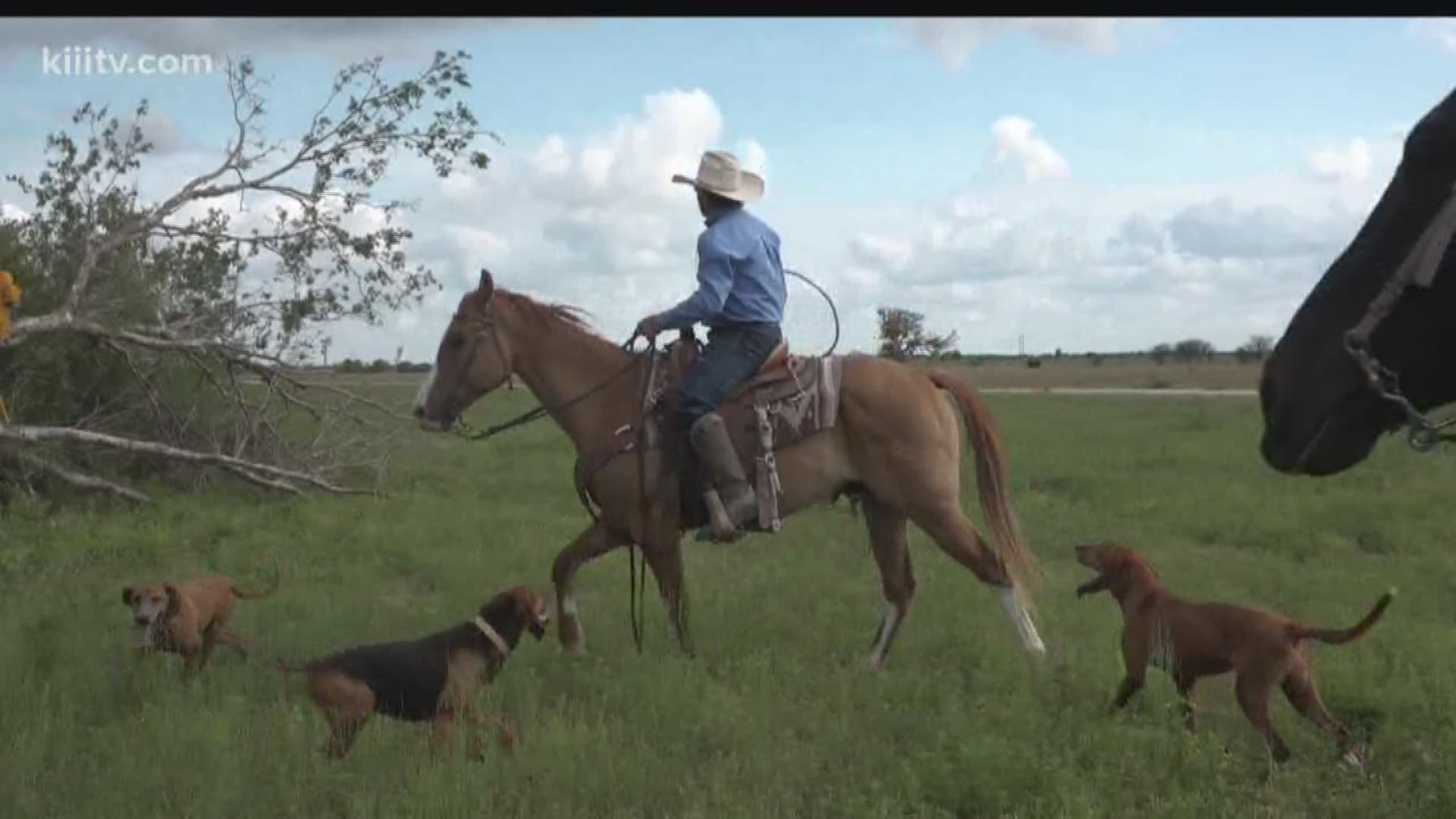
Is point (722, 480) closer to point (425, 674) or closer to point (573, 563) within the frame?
point (573, 563)

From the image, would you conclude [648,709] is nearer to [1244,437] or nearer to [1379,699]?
[1379,699]

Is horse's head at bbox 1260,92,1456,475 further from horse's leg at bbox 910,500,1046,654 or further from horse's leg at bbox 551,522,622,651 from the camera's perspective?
horse's leg at bbox 551,522,622,651

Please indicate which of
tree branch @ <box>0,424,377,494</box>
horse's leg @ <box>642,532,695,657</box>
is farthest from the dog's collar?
tree branch @ <box>0,424,377,494</box>

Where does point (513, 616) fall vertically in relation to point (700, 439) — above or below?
below

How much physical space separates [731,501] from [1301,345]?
459cm

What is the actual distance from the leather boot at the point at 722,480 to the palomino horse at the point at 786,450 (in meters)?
0.22

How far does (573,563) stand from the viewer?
7.39 metres

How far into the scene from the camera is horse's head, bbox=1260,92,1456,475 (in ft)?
8.39

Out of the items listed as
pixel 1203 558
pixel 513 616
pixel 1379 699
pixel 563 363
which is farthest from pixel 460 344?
pixel 1203 558

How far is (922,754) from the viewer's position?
16.1 ft

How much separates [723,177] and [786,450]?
154 centimetres

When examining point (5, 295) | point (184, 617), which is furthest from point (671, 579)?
point (5, 295)

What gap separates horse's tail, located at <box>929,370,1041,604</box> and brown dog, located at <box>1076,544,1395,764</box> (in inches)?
61.7

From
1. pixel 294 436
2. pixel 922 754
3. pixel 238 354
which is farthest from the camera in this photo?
pixel 294 436
